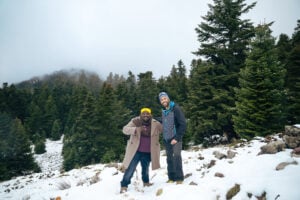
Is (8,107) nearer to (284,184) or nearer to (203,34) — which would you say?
(203,34)

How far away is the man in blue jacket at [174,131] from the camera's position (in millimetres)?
5562

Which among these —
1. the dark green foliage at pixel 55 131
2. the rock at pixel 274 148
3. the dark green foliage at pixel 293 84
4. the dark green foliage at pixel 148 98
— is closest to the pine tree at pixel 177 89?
the dark green foliage at pixel 148 98

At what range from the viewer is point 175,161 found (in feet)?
18.6

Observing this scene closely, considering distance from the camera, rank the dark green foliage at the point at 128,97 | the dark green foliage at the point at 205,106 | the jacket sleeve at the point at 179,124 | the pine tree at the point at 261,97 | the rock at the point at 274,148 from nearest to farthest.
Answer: the jacket sleeve at the point at 179,124, the rock at the point at 274,148, the pine tree at the point at 261,97, the dark green foliage at the point at 205,106, the dark green foliage at the point at 128,97

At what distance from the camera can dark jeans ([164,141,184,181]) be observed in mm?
5605

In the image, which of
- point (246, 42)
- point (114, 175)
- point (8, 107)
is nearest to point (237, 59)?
point (246, 42)

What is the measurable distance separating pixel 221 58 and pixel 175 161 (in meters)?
14.0

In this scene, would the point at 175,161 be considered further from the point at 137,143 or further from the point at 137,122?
the point at 137,122

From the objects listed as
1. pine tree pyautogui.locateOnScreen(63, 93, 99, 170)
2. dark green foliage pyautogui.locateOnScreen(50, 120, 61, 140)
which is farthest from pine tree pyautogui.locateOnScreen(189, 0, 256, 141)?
dark green foliage pyautogui.locateOnScreen(50, 120, 61, 140)

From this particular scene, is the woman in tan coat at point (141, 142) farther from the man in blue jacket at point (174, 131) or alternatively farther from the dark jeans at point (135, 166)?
the man in blue jacket at point (174, 131)

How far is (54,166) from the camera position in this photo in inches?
1631

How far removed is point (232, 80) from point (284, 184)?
1394cm

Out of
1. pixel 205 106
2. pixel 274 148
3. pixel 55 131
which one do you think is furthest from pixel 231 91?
pixel 55 131

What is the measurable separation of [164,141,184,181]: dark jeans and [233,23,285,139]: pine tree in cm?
785
